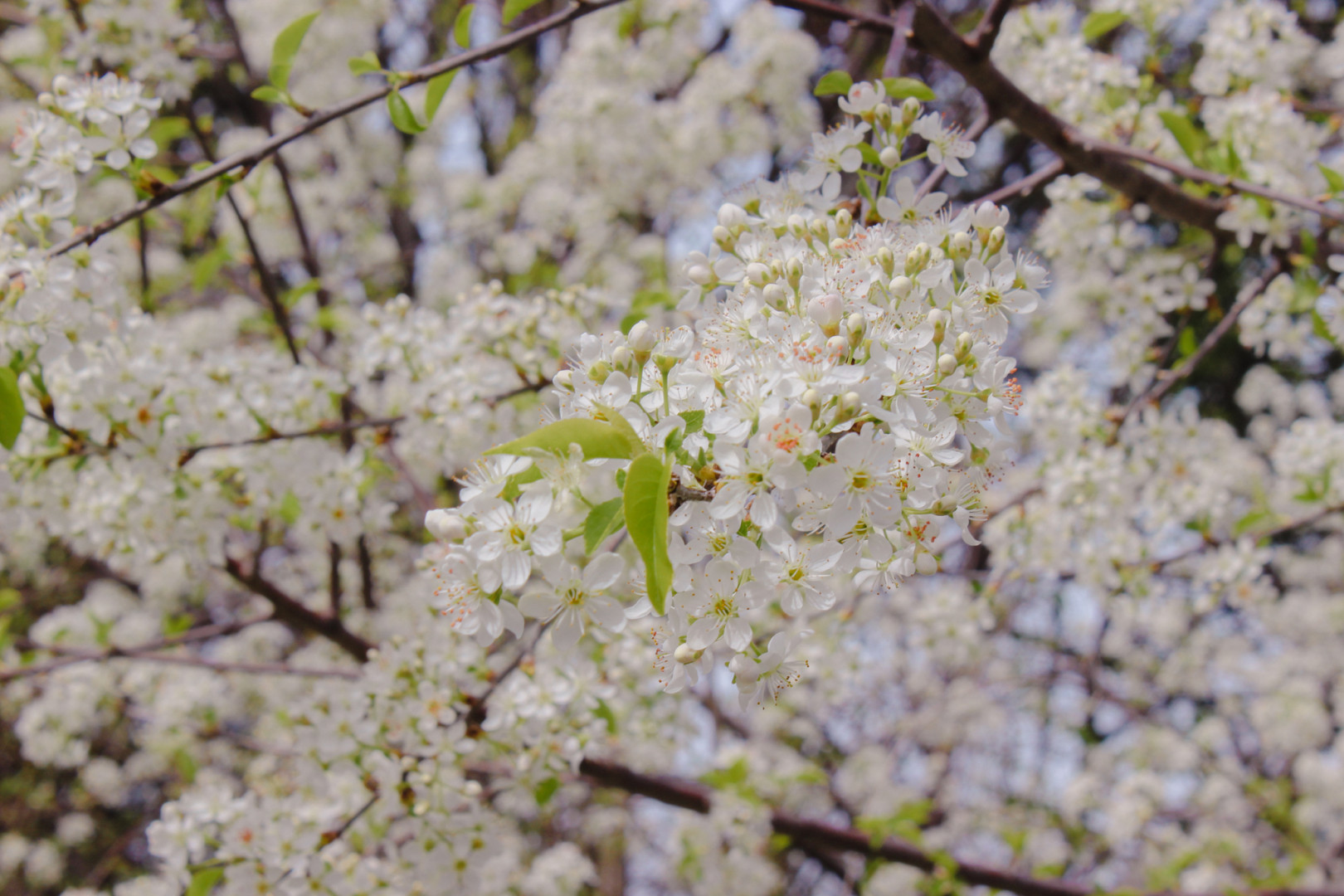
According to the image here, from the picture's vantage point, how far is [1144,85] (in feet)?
9.91

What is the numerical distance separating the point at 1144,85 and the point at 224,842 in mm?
3782

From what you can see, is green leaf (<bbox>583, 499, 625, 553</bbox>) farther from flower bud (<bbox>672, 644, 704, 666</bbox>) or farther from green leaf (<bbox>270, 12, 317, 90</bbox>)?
green leaf (<bbox>270, 12, 317, 90</bbox>)

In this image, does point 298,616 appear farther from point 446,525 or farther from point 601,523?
point 601,523

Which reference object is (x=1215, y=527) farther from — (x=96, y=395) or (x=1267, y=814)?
(x=96, y=395)

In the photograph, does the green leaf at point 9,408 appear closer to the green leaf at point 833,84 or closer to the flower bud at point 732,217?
the flower bud at point 732,217

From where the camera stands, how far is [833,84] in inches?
71.5

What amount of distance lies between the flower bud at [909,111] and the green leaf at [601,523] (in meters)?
1.08

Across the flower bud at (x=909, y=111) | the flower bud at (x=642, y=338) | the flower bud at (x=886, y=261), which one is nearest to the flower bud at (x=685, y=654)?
the flower bud at (x=642, y=338)

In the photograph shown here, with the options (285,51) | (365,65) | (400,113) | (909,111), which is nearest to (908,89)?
(909,111)

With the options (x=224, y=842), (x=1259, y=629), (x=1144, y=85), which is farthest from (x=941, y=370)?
(x=1259, y=629)

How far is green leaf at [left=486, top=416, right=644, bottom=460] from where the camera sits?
1.08 metres

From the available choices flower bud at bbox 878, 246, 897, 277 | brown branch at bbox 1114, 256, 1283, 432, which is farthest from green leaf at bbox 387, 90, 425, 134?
brown branch at bbox 1114, 256, 1283, 432

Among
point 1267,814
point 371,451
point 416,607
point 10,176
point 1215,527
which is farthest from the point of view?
point 10,176

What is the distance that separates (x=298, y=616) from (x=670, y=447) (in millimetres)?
2595
